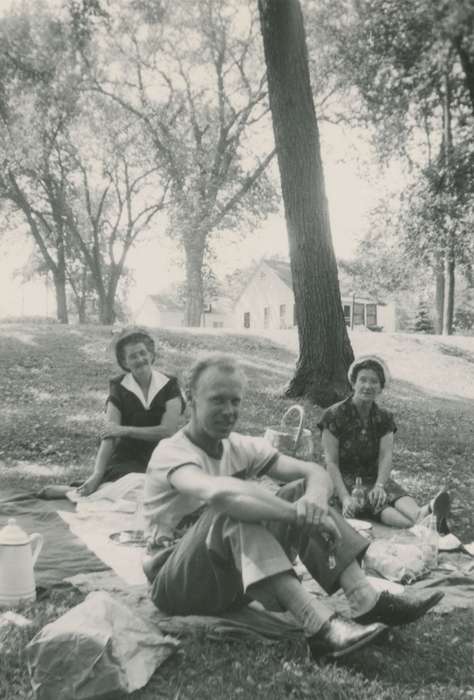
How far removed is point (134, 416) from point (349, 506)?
6.10 feet

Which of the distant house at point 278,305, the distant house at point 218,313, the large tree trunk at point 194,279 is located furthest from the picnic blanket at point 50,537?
the distant house at point 218,313

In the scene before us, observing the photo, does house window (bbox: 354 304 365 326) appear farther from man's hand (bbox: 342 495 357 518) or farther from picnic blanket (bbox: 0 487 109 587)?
man's hand (bbox: 342 495 357 518)

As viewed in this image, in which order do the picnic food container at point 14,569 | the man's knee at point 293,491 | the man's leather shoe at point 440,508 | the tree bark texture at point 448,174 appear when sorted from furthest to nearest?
the tree bark texture at point 448,174 → the man's leather shoe at point 440,508 → the picnic food container at point 14,569 → the man's knee at point 293,491

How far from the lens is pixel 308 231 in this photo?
1027 cm

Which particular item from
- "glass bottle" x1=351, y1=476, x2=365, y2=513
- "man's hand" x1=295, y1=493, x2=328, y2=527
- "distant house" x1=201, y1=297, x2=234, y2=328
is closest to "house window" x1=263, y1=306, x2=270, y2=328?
"distant house" x1=201, y1=297, x2=234, y2=328

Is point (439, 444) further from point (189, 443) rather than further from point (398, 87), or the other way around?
point (398, 87)

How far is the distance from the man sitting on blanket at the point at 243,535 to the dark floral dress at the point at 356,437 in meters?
2.21

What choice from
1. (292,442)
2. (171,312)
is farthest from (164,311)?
(292,442)

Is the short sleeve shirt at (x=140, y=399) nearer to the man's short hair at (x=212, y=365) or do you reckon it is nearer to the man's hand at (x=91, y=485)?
the man's hand at (x=91, y=485)

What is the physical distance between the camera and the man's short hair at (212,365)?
11.4 feet

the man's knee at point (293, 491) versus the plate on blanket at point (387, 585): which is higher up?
the man's knee at point (293, 491)

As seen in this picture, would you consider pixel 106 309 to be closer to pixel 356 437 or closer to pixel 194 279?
pixel 194 279

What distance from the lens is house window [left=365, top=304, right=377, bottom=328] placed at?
5625 cm

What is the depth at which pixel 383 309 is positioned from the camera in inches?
2242
